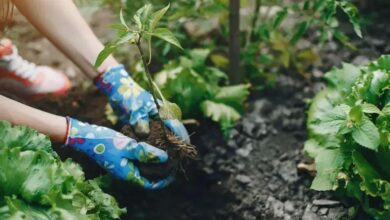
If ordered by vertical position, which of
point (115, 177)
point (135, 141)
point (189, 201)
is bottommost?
point (189, 201)

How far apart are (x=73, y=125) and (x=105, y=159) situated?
6.7 inches

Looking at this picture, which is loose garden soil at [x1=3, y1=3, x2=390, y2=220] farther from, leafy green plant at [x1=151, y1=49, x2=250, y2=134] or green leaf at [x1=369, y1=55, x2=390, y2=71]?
green leaf at [x1=369, y1=55, x2=390, y2=71]

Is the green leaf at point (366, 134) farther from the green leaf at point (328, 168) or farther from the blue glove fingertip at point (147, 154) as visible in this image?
the blue glove fingertip at point (147, 154)

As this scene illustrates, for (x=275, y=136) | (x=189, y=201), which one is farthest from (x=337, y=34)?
(x=189, y=201)

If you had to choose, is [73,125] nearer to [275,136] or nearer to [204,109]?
[204,109]

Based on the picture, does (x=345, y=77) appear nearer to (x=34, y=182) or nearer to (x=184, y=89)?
(x=184, y=89)

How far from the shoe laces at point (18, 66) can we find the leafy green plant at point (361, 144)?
130 cm

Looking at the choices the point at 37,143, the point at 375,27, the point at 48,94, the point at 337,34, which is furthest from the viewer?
the point at 375,27

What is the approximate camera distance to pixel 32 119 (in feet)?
5.62

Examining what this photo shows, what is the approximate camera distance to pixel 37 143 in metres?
1.55

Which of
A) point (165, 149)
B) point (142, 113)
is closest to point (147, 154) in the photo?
point (165, 149)

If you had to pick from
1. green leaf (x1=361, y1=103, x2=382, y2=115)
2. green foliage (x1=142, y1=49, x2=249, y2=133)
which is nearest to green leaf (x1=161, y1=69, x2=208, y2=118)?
green foliage (x1=142, y1=49, x2=249, y2=133)

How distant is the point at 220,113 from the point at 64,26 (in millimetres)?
730

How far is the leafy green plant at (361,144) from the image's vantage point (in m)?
1.56
